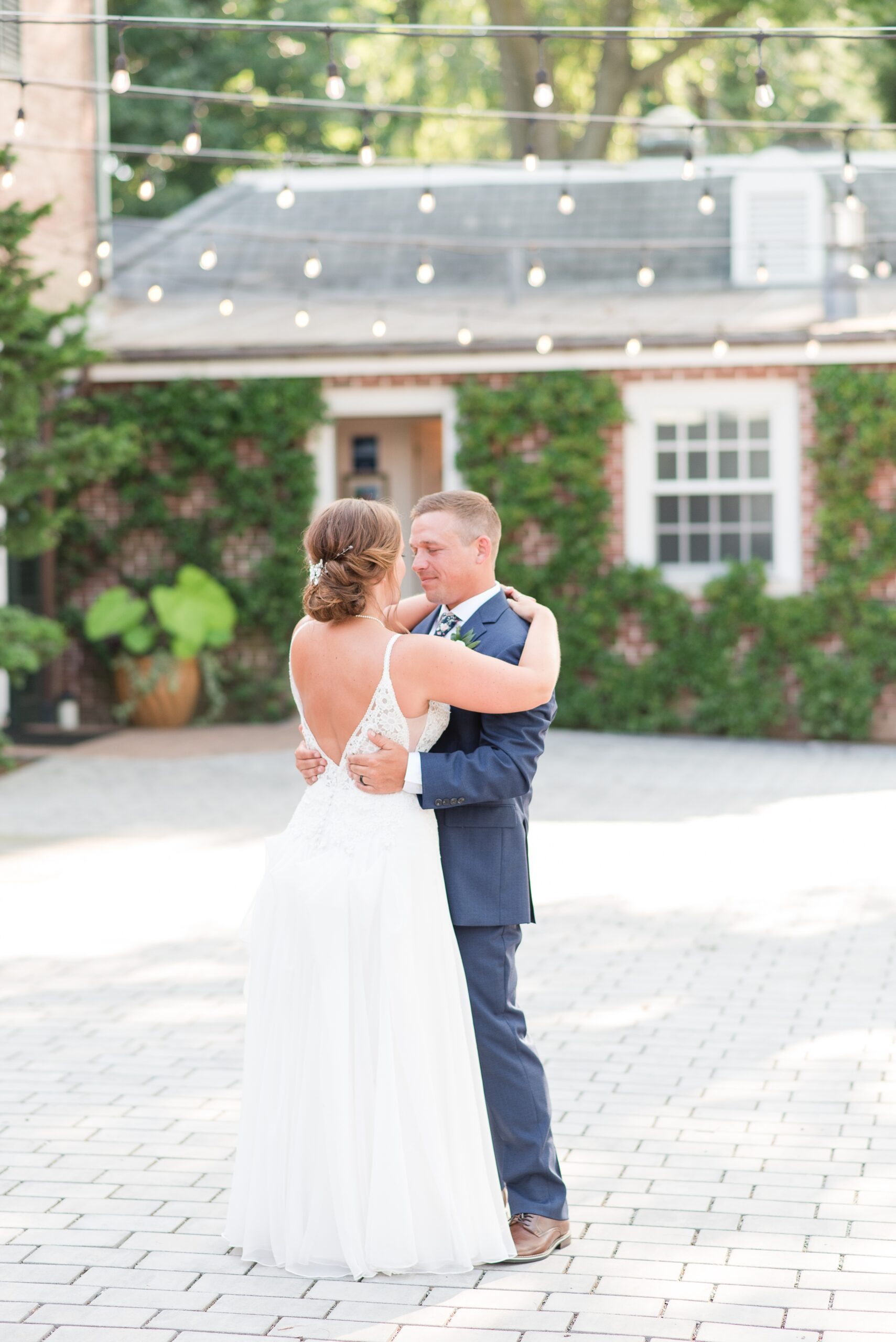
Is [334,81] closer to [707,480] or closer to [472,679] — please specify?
[472,679]

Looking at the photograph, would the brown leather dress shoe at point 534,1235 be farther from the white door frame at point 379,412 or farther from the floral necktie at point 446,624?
the white door frame at point 379,412

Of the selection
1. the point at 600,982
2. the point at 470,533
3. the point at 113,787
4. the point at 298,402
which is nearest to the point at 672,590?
the point at 298,402

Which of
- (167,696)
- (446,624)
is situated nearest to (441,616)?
(446,624)

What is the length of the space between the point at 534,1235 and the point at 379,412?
11.9 metres

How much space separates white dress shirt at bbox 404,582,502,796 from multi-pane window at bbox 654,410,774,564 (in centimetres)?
1097

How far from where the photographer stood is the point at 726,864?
8.95 meters

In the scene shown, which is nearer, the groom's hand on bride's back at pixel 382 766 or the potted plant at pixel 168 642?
the groom's hand on bride's back at pixel 382 766

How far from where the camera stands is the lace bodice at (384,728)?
376 centimetres

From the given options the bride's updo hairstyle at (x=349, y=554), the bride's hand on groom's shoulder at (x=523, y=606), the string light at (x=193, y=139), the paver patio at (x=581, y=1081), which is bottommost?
the paver patio at (x=581, y=1081)

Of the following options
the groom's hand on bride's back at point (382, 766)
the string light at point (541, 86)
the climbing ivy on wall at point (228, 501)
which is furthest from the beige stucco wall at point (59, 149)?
the groom's hand on bride's back at point (382, 766)

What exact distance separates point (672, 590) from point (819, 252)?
581cm

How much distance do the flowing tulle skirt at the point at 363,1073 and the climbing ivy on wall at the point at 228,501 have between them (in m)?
11.1

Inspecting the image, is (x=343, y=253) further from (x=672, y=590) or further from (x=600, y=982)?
(x=600, y=982)

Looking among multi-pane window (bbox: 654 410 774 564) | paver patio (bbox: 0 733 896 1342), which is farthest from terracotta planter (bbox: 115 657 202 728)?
multi-pane window (bbox: 654 410 774 564)
